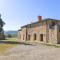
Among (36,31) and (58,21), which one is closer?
(58,21)

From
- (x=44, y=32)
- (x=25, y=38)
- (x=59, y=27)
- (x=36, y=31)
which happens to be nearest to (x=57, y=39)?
(x=59, y=27)

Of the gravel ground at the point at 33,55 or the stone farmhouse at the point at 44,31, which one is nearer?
the gravel ground at the point at 33,55

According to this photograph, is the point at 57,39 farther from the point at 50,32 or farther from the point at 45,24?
the point at 45,24

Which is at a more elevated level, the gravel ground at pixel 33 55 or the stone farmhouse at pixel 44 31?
the stone farmhouse at pixel 44 31

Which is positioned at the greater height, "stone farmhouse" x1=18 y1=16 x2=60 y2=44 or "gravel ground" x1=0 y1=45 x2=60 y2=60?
"stone farmhouse" x1=18 y1=16 x2=60 y2=44

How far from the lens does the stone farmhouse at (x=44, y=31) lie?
105 ft

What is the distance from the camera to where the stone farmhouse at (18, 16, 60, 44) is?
105 ft

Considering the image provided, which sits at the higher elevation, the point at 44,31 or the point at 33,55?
the point at 44,31

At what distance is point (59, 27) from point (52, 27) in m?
2.40

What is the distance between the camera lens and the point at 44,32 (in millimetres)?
35969

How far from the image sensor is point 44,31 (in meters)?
36.1

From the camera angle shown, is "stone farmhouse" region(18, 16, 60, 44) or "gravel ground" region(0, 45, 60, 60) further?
"stone farmhouse" region(18, 16, 60, 44)

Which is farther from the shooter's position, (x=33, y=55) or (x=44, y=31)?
(x=44, y=31)

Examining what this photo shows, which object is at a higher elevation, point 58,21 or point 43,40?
point 58,21
